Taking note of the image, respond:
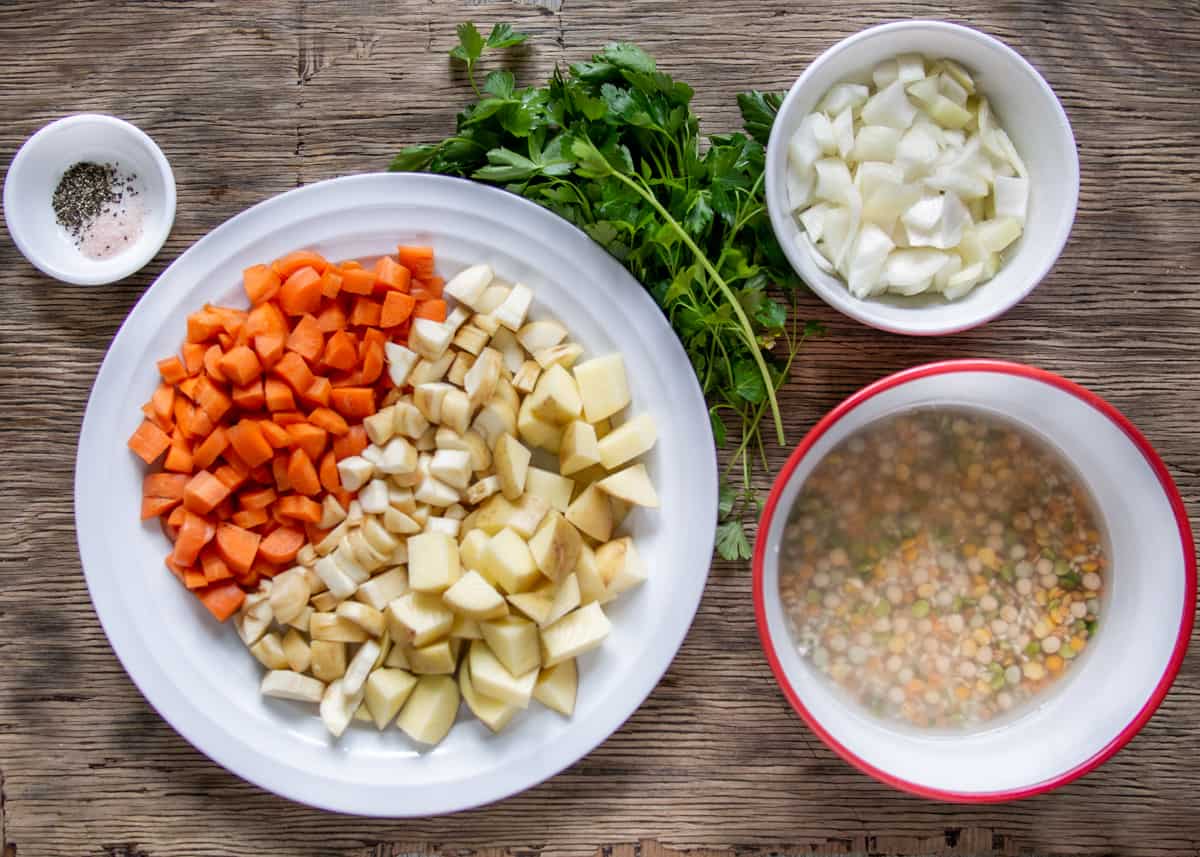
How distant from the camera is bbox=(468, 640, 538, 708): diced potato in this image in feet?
6.11

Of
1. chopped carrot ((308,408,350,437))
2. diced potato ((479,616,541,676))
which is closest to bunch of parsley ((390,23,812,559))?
diced potato ((479,616,541,676))

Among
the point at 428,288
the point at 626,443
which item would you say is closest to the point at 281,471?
the point at 428,288

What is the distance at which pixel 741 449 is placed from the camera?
200cm

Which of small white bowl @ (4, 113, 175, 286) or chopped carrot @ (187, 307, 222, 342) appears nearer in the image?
chopped carrot @ (187, 307, 222, 342)

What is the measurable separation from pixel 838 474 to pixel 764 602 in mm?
305

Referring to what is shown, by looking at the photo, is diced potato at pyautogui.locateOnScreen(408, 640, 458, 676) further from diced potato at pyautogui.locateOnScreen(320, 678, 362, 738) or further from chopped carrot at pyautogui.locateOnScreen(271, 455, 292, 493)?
chopped carrot at pyautogui.locateOnScreen(271, 455, 292, 493)

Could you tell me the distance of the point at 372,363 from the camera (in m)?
1.90

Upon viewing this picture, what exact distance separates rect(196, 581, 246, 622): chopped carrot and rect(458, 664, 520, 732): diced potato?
1.56 feet

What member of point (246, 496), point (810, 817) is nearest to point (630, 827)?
point (810, 817)

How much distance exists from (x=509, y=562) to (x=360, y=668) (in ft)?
1.26

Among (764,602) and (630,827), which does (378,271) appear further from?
(630,827)

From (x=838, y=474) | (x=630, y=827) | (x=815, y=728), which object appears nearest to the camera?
(x=815, y=728)

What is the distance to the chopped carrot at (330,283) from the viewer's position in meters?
1.88

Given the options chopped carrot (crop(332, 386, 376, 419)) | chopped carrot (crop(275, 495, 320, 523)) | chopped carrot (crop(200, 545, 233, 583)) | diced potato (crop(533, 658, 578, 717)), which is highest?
chopped carrot (crop(332, 386, 376, 419))
